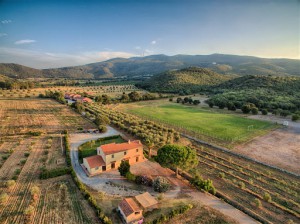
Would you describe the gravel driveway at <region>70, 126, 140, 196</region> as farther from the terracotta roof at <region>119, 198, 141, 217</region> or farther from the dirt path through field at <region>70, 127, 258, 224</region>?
the terracotta roof at <region>119, 198, 141, 217</region>

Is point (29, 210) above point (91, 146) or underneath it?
above

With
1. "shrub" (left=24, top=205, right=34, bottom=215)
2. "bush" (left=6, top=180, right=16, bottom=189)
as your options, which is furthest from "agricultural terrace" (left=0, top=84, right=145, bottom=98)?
"shrub" (left=24, top=205, right=34, bottom=215)

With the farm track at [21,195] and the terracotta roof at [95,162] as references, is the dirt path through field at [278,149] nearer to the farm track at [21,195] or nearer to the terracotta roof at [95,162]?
the terracotta roof at [95,162]

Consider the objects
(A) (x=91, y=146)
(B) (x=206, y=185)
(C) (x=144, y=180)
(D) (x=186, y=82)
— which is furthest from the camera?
(D) (x=186, y=82)

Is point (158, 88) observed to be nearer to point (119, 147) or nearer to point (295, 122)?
point (295, 122)

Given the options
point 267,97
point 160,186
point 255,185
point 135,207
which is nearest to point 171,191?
point 160,186

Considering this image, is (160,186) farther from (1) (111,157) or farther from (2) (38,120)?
(2) (38,120)

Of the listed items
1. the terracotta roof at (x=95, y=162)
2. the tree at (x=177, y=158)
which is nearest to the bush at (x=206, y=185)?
the tree at (x=177, y=158)
